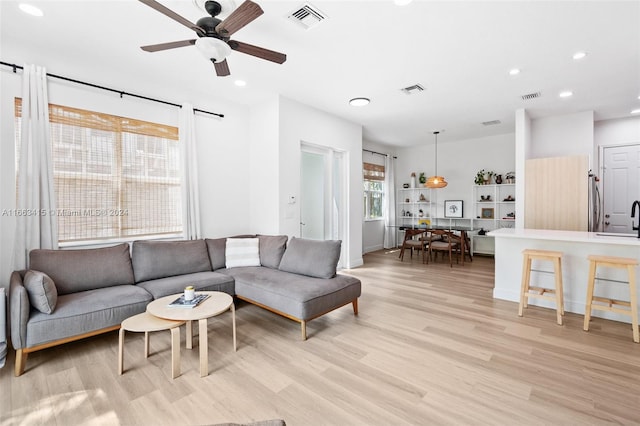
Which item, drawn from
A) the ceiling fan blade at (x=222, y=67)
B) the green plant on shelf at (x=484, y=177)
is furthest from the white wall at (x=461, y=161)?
the ceiling fan blade at (x=222, y=67)

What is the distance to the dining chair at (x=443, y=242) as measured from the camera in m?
6.01

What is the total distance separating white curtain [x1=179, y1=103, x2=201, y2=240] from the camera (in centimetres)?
400

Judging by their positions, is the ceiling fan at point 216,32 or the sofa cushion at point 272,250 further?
the sofa cushion at point 272,250

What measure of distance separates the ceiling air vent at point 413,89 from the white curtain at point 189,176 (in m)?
3.06

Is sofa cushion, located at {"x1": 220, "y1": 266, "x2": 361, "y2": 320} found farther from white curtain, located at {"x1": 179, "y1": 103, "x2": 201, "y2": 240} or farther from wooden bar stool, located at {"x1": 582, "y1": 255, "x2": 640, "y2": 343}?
wooden bar stool, located at {"x1": 582, "y1": 255, "x2": 640, "y2": 343}

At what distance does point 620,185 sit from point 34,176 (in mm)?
8801

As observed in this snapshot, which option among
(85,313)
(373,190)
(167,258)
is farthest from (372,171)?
(85,313)

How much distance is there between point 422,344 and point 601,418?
119 centimetres

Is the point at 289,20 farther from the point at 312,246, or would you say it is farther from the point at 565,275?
the point at 565,275

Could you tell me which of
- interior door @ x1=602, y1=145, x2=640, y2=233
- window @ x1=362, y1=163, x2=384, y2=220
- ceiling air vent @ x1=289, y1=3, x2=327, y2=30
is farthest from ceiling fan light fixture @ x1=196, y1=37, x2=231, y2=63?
interior door @ x1=602, y1=145, x2=640, y2=233

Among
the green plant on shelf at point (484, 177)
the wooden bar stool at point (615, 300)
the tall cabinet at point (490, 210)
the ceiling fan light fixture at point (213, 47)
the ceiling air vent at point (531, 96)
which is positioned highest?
the ceiling air vent at point (531, 96)

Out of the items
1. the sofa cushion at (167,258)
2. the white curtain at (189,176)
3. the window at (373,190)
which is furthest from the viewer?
the window at (373,190)

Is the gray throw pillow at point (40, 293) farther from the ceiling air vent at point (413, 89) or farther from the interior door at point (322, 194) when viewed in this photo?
the ceiling air vent at point (413, 89)

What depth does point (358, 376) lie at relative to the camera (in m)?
2.17
